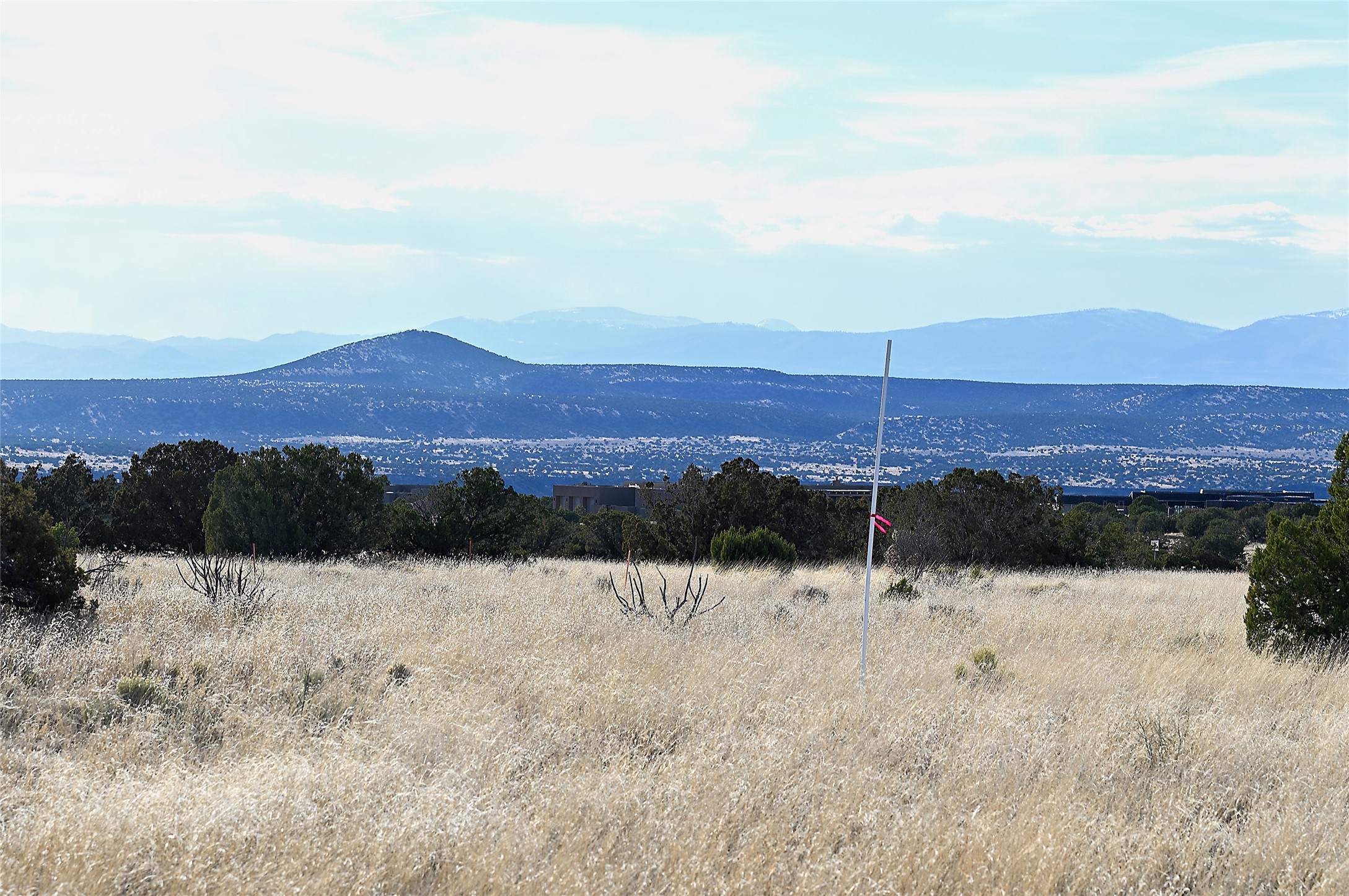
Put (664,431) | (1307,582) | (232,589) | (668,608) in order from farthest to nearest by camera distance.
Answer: (664,431) < (668,608) < (232,589) < (1307,582)

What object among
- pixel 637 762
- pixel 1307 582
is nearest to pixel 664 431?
pixel 1307 582

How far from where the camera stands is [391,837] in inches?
191

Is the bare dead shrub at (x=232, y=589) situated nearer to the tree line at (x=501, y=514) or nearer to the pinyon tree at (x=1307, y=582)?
the tree line at (x=501, y=514)

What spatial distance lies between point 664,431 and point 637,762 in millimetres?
173158

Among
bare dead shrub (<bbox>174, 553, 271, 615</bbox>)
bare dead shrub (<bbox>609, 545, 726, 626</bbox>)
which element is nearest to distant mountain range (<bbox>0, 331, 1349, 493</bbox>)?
bare dead shrub (<bbox>174, 553, 271, 615</bbox>)

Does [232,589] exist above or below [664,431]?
above

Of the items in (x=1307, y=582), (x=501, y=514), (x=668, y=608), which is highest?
(x=1307, y=582)

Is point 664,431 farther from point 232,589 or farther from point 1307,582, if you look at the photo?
point 1307,582

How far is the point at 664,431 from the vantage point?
7057 inches

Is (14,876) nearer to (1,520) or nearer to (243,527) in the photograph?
(1,520)

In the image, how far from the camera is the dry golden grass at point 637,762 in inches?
188

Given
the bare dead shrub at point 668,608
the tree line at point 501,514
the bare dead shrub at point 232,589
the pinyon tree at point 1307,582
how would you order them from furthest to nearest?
the tree line at point 501,514 < the bare dead shrub at point 668,608 < the bare dead shrub at point 232,589 < the pinyon tree at point 1307,582

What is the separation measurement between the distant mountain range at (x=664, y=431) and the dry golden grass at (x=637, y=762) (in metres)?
105

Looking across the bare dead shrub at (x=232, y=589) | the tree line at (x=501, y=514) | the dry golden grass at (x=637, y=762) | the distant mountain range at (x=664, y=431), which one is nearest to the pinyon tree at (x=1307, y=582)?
the dry golden grass at (x=637, y=762)
